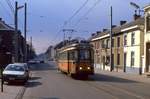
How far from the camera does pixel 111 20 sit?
65125 millimetres

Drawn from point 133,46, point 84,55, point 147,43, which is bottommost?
point 84,55

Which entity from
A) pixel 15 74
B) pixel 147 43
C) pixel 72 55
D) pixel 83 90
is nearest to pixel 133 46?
pixel 147 43

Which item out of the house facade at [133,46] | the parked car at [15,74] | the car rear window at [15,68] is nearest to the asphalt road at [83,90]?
the parked car at [15,74]

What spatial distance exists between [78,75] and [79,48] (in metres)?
2.72

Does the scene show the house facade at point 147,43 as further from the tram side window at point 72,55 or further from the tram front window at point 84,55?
the tram front window at point 84,55

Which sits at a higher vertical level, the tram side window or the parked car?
the tram side window

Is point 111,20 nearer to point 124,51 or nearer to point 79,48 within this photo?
point 124,51

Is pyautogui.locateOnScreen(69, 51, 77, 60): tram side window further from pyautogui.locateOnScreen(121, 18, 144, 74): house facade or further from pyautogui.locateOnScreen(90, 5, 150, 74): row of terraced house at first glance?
pyautogui.locateOnScreen(121, 18, 144, 74): house facade

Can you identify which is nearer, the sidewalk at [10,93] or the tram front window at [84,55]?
the sidewalk at [10,93]

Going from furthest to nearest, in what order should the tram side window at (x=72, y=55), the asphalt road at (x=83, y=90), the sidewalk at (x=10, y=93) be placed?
the tram side window at (x=72, y=55) → the asphalt road at (x=83, y=90) → the sidewalk at (x=10, y=93)

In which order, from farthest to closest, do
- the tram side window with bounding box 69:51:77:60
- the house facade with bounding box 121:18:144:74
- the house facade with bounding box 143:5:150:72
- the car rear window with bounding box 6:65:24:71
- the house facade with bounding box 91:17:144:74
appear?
the house facade with bounding box 91:17:144:74 → the house facade with bounding box 121:18:144:74 → the house facade with bounding box 143:5:150:72 → the tram side window with bounding box 69:51:77:60 → the car rear window with bounding box 6:65:24:71

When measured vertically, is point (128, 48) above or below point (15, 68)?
above

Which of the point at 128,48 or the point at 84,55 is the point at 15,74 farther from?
the point at 128,48

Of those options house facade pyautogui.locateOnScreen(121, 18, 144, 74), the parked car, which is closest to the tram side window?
the parked car
